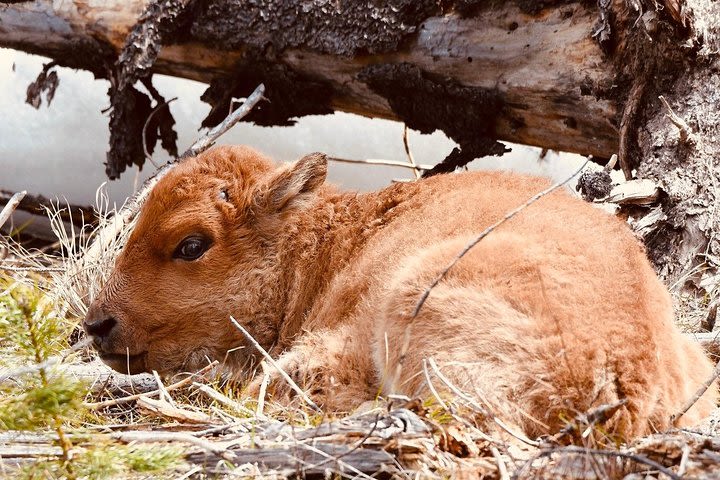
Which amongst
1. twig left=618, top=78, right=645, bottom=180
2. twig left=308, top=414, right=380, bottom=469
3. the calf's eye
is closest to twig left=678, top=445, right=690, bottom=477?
twig left=308, top=414, right=380, bottom=469

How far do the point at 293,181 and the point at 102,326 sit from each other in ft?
4.89

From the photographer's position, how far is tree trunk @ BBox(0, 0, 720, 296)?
6.09m

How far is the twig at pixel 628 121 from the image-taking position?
6.21 metres

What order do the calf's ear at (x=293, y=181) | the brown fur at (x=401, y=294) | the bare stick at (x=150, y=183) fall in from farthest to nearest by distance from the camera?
the bare stick at (x=150, y=183)
the calf's ear at (x=293, y=181)
the brown fur at (x=401, y=294)

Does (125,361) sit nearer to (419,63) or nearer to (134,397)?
(134,397)

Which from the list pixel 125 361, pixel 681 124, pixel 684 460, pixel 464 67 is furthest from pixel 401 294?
pixel 464 67

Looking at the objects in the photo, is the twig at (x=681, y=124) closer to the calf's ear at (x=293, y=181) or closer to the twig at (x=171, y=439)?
the calf's ear at (x=293, y=181)

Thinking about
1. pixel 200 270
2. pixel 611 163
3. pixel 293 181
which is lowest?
pixel 200 270

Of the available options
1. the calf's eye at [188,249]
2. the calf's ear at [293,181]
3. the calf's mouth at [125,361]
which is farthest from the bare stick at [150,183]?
the calf's mouth at [125,361]

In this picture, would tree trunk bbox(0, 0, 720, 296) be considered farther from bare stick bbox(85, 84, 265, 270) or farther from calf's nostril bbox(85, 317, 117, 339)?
calf's nostril bbox(85, 317, 117, 339)

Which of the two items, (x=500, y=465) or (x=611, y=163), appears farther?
(x=611, y=163)

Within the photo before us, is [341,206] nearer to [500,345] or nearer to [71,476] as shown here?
[500,345]

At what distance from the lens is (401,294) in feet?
15.0

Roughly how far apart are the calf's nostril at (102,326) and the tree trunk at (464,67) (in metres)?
2.85
